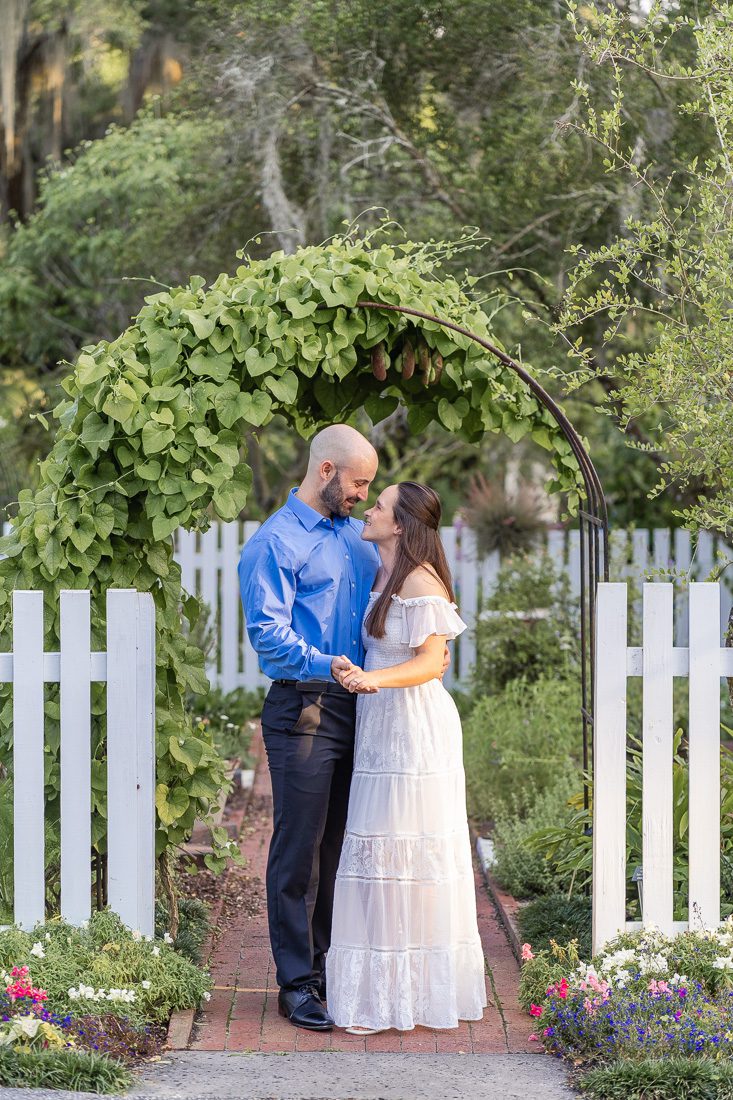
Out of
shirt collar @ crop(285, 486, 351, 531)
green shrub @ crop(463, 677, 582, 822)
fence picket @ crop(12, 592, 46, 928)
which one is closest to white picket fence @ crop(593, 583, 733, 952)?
shirt collar @ crop(285, 486, 351, 531)

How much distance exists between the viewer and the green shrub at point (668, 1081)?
10.8ft

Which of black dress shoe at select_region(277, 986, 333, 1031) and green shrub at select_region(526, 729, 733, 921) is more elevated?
green shrub at select_region(526, 729, 733, 921)

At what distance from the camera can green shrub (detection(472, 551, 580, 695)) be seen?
8.44 meters

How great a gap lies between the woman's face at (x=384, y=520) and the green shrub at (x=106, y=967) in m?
1.49

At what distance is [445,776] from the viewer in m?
3.98

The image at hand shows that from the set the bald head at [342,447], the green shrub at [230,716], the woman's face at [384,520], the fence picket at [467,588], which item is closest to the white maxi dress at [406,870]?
the woman's face at [384,520]

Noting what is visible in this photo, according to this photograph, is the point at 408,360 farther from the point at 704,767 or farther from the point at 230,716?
the point at 230,716

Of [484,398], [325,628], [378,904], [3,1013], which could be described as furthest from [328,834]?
[484,398]

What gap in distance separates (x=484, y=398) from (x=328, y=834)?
176 cm

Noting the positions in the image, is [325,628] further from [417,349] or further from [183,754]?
[417,349]

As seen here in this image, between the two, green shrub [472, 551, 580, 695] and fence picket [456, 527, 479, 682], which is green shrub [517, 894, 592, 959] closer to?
green shrub [472, 551, 580, 695]

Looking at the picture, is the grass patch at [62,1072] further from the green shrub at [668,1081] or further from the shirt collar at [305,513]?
the shirt collar at [305,513]

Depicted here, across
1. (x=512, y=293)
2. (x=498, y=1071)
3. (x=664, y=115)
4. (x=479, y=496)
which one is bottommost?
(x=498, y=1071)

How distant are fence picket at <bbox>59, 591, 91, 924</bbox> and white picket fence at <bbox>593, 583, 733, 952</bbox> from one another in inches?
64.4
